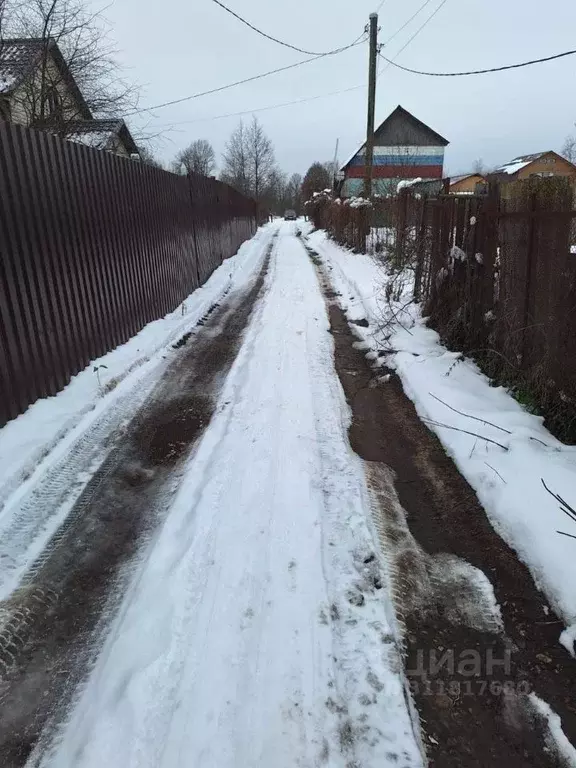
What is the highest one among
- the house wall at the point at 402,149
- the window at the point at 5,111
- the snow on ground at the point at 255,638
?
the house wall at the point at 402,149

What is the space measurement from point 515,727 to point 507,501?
1607mm

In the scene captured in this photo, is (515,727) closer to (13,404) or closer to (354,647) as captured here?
(354,647)

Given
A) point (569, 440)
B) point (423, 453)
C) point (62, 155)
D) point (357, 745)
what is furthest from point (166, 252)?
point (357, 745)

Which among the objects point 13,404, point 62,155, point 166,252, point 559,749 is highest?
point 62,155

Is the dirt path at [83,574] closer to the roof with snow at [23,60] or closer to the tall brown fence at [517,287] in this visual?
the tall brown fence at [517,287]

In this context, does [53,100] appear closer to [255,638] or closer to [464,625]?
[255,638]

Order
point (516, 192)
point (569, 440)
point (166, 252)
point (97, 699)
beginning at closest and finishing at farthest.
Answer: point (97, 699) → point (569, 440) → point (516, 192) → point (166, 252)

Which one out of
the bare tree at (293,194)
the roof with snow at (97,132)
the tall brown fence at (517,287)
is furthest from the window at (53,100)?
the bare tree at (293,194)

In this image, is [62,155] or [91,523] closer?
[91,523]

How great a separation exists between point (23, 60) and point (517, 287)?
1413cm

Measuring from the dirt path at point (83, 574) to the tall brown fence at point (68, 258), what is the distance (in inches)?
42.3

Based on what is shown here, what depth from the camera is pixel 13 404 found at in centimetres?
434

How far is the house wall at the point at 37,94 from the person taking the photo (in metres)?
12.8

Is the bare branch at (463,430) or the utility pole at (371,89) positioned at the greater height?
the utility pole at (371,89)
